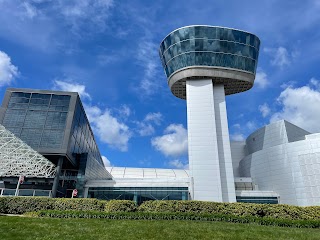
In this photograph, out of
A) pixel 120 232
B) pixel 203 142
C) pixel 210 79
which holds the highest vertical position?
pixel 210 79

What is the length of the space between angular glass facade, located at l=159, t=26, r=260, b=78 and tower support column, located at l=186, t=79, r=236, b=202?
5034 millimetres

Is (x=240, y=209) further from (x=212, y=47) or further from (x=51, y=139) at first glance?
(x=212, y=47)

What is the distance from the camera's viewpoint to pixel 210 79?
56.5 meters

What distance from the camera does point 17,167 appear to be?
3725 cm

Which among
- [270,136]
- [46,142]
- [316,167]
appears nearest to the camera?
[46,142]

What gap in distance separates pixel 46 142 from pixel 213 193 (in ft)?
103

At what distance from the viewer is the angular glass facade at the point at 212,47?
5434 cm

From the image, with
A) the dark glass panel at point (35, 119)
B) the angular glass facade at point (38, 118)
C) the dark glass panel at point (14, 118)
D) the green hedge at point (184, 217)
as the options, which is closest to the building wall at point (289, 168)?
the green hedge at point (184, 217)

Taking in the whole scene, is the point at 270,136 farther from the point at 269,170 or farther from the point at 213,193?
the point at 213,193

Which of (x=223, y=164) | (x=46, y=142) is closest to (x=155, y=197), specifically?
(x=223, y=164)

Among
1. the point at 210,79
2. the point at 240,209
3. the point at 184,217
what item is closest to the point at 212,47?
the point at 210,79

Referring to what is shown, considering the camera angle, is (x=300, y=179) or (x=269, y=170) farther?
(x=269, y=170)

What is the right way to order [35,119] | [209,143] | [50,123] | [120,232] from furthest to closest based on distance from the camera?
[209,143]
[35,119]
[50,123]
[120,232]

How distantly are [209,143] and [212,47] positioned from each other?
70.3ft
